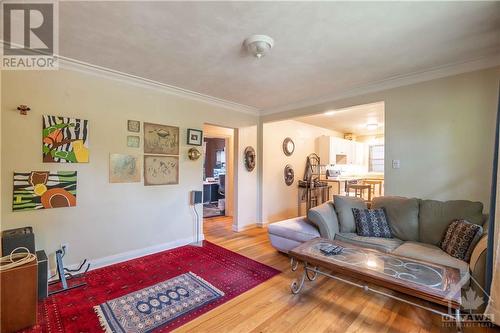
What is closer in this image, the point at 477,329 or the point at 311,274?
the point at 477,329

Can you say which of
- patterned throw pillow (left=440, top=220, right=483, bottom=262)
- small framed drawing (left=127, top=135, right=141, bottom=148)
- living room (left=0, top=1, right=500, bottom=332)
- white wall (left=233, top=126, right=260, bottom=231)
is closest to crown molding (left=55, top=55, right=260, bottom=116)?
living room (left=0, top=1, right=500, bottom=332)

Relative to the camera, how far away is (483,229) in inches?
95.0

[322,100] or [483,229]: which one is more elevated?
[322,100]

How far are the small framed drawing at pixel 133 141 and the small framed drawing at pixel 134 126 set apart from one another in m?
0.08

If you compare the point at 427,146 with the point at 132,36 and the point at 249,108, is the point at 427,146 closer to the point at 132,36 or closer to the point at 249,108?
the point at 249,108

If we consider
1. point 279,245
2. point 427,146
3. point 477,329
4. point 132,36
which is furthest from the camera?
point 279,245

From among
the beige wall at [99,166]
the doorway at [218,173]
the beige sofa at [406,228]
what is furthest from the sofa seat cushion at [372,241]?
the doorway at [218,173]

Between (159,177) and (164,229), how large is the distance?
821 mm

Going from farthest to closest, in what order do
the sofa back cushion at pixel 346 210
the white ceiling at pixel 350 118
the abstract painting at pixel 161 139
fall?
the white ceiling at pixel 350 118 < the abstract painting at pixel 161 139 < the sofa back cushion at pixel 346 210

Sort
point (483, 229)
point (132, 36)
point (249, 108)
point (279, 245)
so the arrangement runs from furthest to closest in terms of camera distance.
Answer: point (249, 108) → point (279, 245) → point (483, 229) → point (132, 36)

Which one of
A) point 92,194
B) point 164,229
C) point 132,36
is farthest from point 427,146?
point 92,194

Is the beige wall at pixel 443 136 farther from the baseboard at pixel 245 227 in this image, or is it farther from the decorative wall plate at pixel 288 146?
the baseboard at pixel 245 227

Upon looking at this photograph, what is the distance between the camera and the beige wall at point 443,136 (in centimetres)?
261

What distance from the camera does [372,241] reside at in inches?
109
